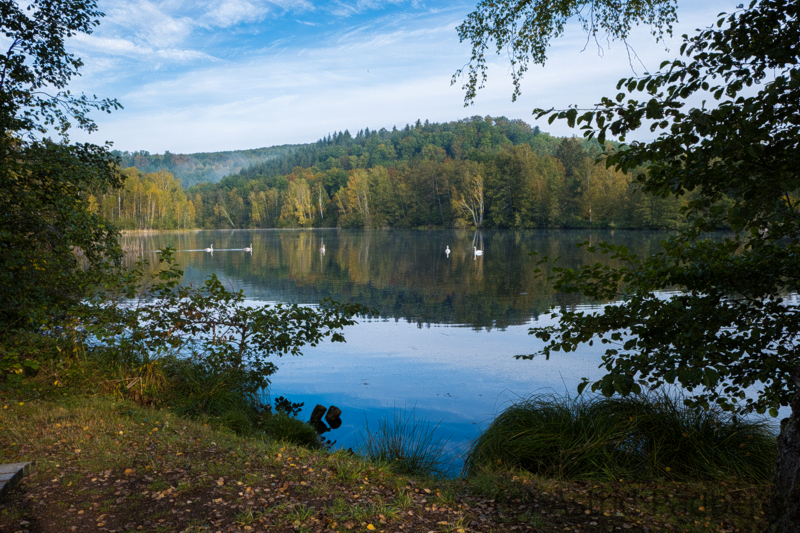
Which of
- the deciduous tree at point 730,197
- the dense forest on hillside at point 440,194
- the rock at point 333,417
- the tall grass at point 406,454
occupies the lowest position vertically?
the rock at point 333,417

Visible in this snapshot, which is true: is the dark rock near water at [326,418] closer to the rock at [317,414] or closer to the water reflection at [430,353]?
the rock at [317,414]

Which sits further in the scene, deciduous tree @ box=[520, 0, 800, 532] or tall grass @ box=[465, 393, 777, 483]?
tall grass @ box=[465, 393, 777, 483]

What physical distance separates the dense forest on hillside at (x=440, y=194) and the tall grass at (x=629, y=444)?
3426 centimetres

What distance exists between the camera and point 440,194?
303 feet

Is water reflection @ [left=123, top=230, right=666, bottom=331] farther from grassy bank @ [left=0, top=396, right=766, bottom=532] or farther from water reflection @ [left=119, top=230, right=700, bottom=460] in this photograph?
grassy bank @ [left=0, top=396, right=766, bottom=532]

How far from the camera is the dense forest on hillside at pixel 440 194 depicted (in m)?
70.0

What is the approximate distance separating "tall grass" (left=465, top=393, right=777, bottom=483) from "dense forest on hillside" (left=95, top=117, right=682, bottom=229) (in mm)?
34263

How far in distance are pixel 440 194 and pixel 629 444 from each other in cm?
8822

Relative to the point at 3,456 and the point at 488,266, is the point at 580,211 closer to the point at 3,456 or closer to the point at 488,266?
the point at 488,266

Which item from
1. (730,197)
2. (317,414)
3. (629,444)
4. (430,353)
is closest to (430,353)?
(430,353)

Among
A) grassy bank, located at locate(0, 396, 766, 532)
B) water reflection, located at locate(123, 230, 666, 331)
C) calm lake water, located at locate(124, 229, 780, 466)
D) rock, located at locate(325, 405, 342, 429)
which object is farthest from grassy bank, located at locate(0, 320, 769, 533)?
water reflection, located at locate(123, 230, 666, 331)

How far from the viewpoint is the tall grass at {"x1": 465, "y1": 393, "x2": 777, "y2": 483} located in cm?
510

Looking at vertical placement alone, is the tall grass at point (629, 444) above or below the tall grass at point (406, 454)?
above

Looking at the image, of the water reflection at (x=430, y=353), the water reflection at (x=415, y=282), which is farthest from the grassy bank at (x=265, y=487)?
the water reflection at (x=415, y=282)
